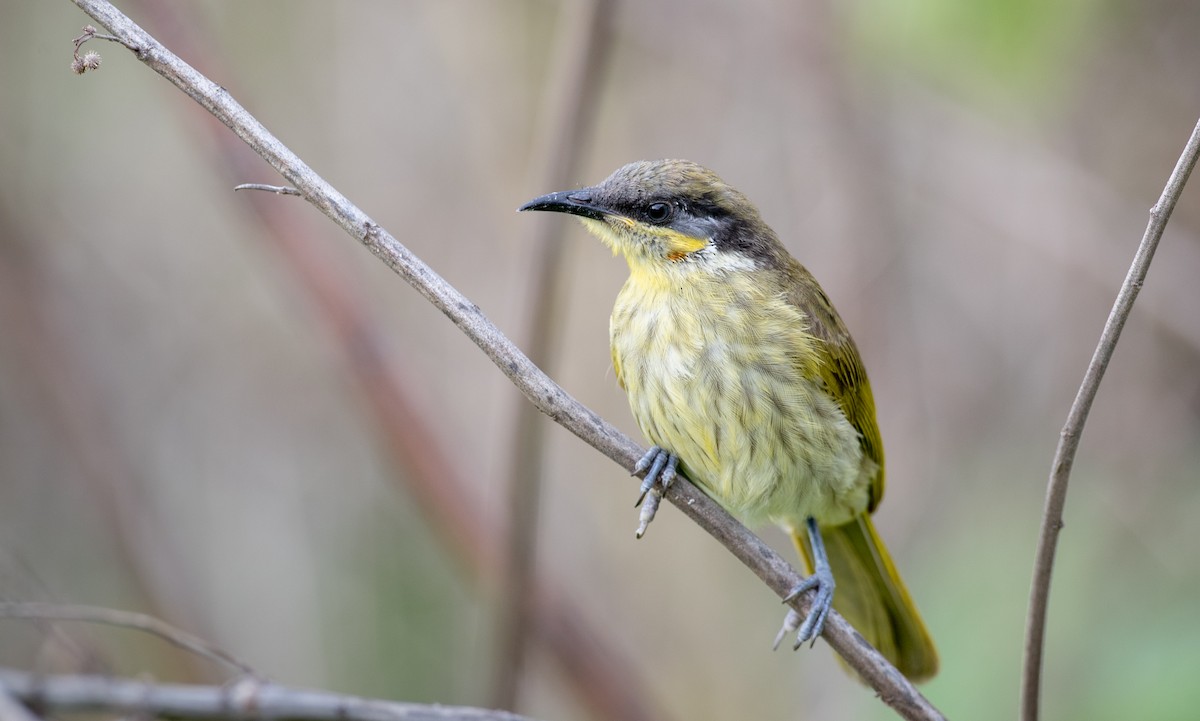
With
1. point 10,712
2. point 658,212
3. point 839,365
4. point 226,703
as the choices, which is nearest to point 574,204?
point 658,212

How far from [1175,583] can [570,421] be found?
2.72m

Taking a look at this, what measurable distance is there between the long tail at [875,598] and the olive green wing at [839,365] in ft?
0.41

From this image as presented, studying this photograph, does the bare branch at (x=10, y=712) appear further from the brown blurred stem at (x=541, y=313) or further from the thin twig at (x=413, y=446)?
the thin twig at (x=413, y=446)

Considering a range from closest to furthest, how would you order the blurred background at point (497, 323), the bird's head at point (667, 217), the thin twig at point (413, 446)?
the bird's head at point (667, 217)
the thin twig at point (413, 446)
the blurred background at point (497, 323)

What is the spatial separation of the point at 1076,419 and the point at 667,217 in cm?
132

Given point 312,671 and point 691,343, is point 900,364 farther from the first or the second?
point 312,671

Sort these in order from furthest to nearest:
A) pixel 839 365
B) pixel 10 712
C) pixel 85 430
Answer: pixel 85 430 < pixel 839 365 < pixel 10 712

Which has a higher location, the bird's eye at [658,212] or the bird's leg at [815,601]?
the bird's eye at [658,212]

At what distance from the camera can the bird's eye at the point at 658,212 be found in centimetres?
302

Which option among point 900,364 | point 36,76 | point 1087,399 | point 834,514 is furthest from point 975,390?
point 36,76

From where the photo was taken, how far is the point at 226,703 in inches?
98.0

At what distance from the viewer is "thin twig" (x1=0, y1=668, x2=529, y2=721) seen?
247 cm

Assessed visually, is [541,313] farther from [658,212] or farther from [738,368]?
[738,368]

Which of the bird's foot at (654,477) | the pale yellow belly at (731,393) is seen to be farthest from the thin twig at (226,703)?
the pale yellow belly at (731,393)
